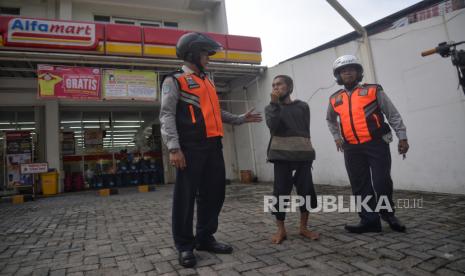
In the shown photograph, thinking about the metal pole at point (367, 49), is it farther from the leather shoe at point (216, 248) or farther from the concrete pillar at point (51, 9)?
the concrete pillar at point (51, 9)

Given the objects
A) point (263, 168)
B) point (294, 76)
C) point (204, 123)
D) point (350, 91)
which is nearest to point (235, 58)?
point (294, 76)

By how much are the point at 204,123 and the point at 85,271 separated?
1.51 metres

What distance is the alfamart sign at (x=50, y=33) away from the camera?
26.5ft

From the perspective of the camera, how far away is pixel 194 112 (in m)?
2.52

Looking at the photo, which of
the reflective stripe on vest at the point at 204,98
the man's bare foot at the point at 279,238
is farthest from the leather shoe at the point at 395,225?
the reflective stripe on vest at the point at 204,98

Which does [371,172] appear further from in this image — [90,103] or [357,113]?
[90,103]

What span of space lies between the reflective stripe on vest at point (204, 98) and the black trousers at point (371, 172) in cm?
151

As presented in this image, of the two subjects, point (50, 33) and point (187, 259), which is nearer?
point (187, 259)

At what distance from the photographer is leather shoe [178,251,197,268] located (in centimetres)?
229

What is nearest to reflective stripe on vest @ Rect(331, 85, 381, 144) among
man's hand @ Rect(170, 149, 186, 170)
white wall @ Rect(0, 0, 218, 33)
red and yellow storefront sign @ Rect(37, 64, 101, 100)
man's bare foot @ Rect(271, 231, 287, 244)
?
man's bare foot @ Rect(271, 231, 287, 244)

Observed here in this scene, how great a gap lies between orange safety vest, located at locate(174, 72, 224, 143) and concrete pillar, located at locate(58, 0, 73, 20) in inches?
454

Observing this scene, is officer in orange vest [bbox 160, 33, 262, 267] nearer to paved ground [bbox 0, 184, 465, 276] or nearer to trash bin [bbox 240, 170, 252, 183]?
paved ground [bbox 0, 184, 465, 276]

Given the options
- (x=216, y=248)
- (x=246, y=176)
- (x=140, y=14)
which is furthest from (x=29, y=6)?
(x=216, y=248)

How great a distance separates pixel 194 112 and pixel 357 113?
1.70m
